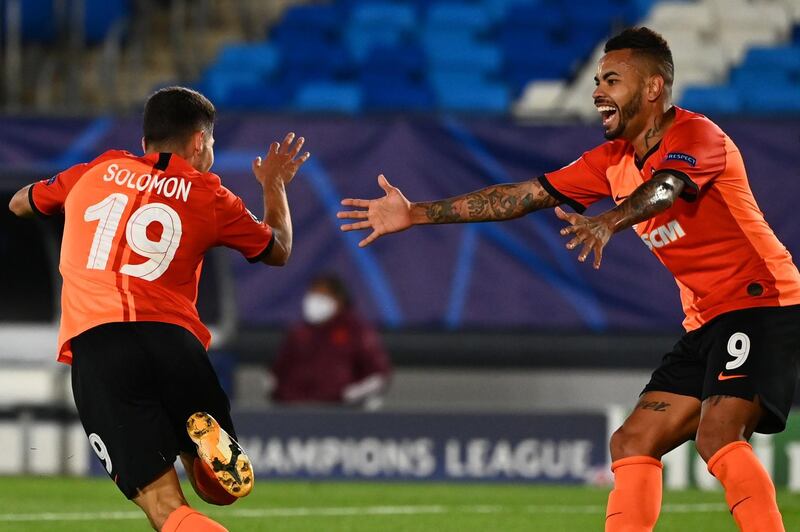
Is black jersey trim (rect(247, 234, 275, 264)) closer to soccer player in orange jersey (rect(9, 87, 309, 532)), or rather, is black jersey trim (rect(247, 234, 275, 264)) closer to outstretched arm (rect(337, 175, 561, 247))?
soccer player in orange jersey (rect(9, 87, 309, 532))

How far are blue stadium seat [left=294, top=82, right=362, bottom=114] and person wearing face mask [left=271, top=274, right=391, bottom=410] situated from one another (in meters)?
2.50

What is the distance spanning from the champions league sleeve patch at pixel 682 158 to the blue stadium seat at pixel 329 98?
8519 mm

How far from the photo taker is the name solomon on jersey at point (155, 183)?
16.8 feet

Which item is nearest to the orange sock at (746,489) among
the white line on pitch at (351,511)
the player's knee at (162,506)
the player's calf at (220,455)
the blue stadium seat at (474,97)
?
the player's calf at (220,455)

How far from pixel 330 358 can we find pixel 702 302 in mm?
6296

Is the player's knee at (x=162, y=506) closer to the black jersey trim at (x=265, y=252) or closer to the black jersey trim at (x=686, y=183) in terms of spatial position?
the black jersey trim at (x=265, y=252)

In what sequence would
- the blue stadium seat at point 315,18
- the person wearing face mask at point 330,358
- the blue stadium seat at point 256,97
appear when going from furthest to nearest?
the blue stadium seat at point 315,18, the blue stadium seat at point 256,97, the person wearing face mask at point 330,358

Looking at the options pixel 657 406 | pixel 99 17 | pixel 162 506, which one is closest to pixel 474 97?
pixel 99 17

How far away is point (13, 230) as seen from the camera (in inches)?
464

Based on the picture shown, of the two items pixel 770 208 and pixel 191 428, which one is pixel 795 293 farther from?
pixel 770 208

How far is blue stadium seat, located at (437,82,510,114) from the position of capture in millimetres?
13633

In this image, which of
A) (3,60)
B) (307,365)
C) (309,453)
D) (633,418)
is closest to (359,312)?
(307,365)

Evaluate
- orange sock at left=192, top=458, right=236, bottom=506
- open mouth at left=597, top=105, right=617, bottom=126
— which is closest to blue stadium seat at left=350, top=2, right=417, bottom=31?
open mouth at left=597, top=105, right=617, bottom=126

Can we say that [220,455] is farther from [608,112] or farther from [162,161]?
[608,112]
